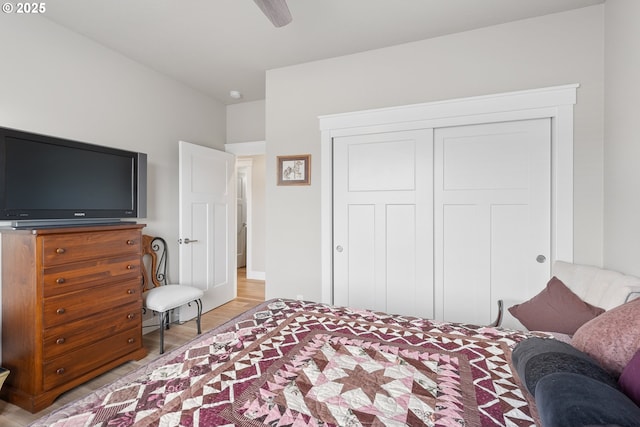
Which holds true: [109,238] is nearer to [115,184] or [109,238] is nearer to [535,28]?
[115,184]

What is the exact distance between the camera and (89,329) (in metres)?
2.17

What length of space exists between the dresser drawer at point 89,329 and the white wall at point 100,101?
911mm

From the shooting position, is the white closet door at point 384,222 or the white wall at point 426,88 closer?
the white wall at point 426,88

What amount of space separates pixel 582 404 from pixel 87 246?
274 cm

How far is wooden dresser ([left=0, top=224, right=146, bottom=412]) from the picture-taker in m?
1.90

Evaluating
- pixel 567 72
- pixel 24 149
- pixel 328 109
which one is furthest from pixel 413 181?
pixel 24 149

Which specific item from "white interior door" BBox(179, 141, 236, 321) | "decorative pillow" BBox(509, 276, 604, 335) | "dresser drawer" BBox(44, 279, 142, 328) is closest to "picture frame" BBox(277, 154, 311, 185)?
"white interior door" BBox(179, 141, 236, 321)

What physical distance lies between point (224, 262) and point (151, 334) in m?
1.16

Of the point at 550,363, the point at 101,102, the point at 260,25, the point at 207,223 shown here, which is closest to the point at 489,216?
the point at 550,363

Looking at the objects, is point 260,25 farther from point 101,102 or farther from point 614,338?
point 614,338

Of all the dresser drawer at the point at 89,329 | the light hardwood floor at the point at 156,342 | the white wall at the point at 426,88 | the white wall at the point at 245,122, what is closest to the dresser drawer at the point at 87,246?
the dresser drawer at the point at 89,329

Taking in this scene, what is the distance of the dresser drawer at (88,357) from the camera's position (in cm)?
196

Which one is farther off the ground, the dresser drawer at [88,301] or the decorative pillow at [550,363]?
the decorative pillow at [550,363]

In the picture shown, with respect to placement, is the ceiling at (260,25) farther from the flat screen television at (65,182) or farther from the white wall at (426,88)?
the flat screen television at (65,182)
